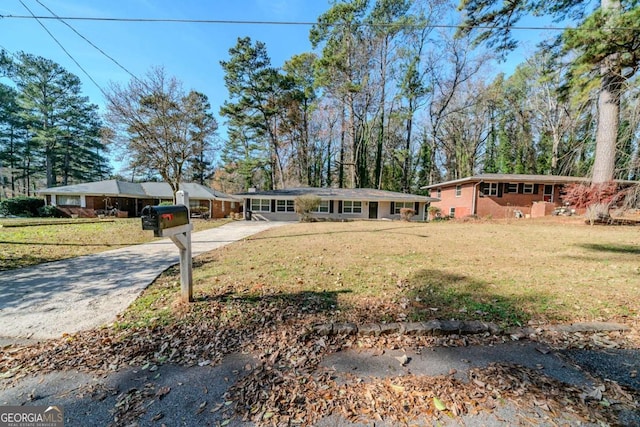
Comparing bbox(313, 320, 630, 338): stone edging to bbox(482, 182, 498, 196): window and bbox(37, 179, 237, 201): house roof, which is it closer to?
bbox(482, 182, 498, 196): window

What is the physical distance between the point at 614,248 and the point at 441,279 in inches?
255

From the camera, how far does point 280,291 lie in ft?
13.4

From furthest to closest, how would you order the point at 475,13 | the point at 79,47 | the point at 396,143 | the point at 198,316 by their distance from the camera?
the point at 396,143
the point at 475,13
the point at 79,47
the point at 198,316

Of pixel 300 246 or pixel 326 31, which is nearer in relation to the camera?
pixel 300 246

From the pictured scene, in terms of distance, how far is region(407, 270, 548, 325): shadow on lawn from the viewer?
3.24 meters

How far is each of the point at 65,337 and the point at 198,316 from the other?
138 cm

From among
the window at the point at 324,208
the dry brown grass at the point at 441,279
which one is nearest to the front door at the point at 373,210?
the window at the point at 324,208

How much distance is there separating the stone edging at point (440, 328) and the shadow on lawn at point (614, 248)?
574 centimetres

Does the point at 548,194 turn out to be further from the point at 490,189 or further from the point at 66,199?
the point at 66,199

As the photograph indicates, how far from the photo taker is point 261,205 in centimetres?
2117

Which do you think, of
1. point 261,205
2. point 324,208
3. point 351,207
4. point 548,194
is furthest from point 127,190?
point 548,194

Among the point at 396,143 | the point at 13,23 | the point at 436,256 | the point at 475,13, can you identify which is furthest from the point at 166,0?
the point at 396,143

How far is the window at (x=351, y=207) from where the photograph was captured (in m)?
21.3

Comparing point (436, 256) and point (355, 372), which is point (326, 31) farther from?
point (355, 372)
